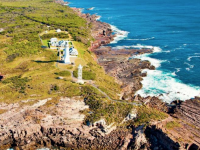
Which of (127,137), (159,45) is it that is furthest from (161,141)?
(159,45)


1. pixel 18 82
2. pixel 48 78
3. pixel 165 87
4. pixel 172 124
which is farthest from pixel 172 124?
pixel 18 82

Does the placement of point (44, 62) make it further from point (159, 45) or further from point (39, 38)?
point (159, 45)

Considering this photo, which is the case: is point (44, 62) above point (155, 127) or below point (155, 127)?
above

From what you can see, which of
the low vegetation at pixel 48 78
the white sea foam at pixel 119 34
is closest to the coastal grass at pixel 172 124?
the low vegetation at pixel 48 78

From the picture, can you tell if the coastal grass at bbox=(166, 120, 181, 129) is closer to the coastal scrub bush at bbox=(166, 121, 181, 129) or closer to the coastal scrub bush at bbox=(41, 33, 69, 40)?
the coastal scrub bush at bbox=(166, 121, 181, 129)

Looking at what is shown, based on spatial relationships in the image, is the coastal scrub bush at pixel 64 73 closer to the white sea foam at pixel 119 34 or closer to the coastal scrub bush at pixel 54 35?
the coastal scrub bush at pixel 54 35

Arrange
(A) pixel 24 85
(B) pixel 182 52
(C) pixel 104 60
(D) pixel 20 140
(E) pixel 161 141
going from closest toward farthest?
1. (E) pixel 161 141
2. (D) pixel 20 140
3. (A) pixel 24 85
4. (C) pixel 104 60
5. (B) pixel 182 52

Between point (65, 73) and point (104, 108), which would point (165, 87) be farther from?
point (65, 73)

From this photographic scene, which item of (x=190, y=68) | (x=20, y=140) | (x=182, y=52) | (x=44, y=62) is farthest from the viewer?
(x=182, y=52)
